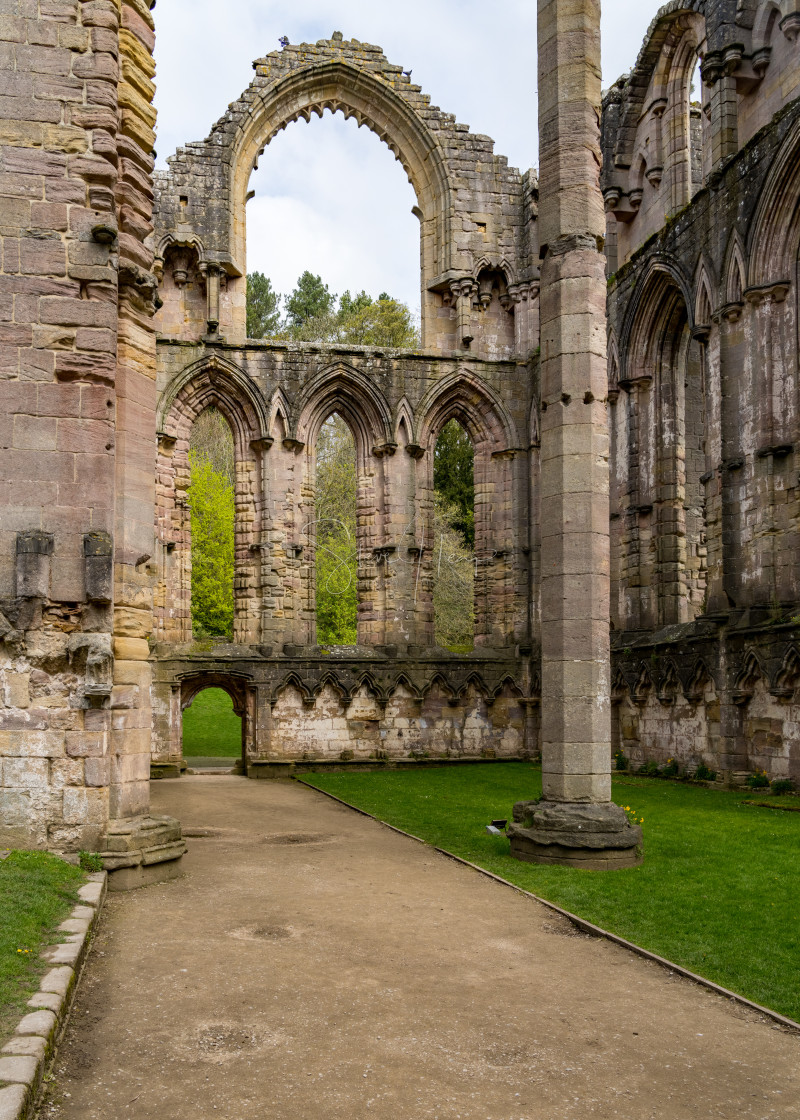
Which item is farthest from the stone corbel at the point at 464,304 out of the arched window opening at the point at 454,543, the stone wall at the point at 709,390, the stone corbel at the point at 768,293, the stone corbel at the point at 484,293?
the arched window opening at the point at 454,543

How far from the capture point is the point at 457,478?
1324 inches

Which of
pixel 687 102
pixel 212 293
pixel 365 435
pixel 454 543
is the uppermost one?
pixel 687 102

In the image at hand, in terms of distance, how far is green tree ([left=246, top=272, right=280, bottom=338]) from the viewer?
41.8m

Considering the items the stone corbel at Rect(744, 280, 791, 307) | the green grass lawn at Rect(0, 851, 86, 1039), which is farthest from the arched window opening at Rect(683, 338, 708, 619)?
the green grass lawn at Rect(0, 851, 86, 1039)

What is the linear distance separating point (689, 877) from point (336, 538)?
24180 mm

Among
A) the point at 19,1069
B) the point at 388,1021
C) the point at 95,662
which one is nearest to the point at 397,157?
the point at 95,662

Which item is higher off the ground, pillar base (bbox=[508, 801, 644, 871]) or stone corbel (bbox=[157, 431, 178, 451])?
stone corbel (bbox=[157, 431, 178, 451])

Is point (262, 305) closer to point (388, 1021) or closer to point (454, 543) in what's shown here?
point (454, 543)

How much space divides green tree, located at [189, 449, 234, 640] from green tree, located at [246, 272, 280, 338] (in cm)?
1387

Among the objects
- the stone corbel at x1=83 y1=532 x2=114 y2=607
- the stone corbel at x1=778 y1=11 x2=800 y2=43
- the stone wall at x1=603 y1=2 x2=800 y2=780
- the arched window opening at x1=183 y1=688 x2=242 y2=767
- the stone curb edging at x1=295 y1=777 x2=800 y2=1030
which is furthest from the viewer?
the arched window opening at x1=183 y1=688 x2=242 y2=767

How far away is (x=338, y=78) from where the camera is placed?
800 inches

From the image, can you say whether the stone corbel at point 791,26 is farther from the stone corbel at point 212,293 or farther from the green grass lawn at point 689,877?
the green grass lawn at point 689,877

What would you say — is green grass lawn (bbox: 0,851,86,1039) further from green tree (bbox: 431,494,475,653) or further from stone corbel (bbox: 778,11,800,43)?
green tree (bbox: 431,494,475,653)

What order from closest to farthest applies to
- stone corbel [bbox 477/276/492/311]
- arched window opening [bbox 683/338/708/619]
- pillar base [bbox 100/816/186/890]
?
pillar base [bbox 100/816/186/890] < arched window opening [bbox 683/338/708/619] < stone corbel [bbox 477/276/492/311]
